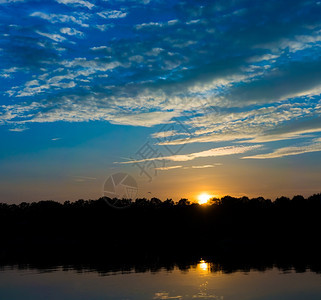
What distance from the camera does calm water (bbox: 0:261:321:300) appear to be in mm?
35312

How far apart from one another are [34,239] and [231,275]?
89.3 meters

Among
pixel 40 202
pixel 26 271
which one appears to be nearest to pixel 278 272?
pixel 26 271

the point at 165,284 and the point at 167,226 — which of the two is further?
the point at 167,226

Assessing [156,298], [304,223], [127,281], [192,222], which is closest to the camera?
[156,298]

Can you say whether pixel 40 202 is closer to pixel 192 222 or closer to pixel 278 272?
pixel 192 222

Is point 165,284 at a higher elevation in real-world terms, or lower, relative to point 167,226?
lower

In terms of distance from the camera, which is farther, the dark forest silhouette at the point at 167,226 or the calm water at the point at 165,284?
the dark forest silhouette at the point at 167,226

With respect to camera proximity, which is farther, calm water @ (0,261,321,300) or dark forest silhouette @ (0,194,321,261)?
dark forest silhouette @ (0,194,321,261)

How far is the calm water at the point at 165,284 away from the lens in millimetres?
35312

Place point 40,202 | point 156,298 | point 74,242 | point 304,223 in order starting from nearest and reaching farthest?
1. point 156,298
2. point 74,242
3. point 304,223
4. point 40,202

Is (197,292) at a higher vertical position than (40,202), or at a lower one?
lower

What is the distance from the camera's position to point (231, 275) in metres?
46.4

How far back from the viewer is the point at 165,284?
40.9m

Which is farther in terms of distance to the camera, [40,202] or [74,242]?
[40,202]
